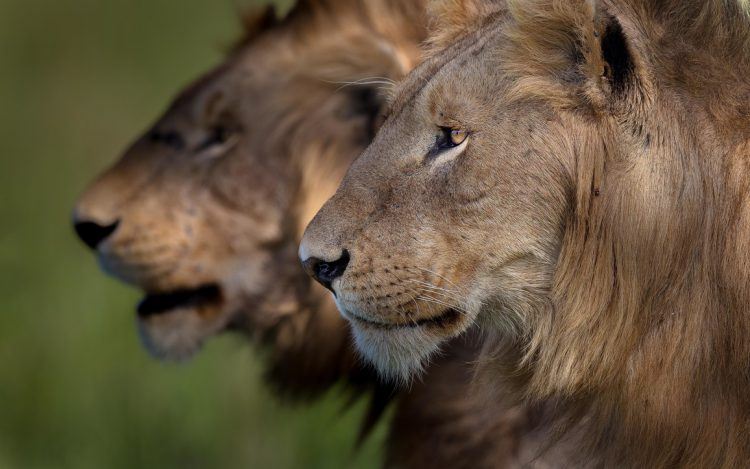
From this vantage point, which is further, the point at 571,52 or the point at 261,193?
the point at 261,193

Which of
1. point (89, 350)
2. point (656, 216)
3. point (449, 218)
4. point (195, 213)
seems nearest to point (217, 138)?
point (195, 213)

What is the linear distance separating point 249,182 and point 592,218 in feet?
4.78

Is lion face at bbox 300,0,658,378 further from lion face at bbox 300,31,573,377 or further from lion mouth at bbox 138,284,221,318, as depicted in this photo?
lion mouth at bbox 138,284,221,318

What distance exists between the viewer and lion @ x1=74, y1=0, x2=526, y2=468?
3.53 metres

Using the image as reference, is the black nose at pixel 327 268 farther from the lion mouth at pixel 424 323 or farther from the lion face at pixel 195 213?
the lion face at pixel 195 213

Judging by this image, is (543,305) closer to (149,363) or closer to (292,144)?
(292,144)

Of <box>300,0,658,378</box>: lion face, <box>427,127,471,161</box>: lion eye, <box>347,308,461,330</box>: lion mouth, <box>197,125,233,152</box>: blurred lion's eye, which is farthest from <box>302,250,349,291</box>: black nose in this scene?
<box>197,125,233,152</box>: blurred lion's eye

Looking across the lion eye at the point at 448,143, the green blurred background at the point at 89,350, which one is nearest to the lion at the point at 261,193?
the green blurred background at the point at 89,350

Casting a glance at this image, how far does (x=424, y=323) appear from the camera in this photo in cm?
254

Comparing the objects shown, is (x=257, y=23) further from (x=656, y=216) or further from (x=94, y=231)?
(x=656, y=216)

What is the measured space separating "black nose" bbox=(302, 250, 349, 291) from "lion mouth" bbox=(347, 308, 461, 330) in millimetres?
110

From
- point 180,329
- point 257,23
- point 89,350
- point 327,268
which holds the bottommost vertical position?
point 89,350

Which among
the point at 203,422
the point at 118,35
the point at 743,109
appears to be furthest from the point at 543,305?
the point at 118,35

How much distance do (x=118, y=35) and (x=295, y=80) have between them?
570 centimetres
